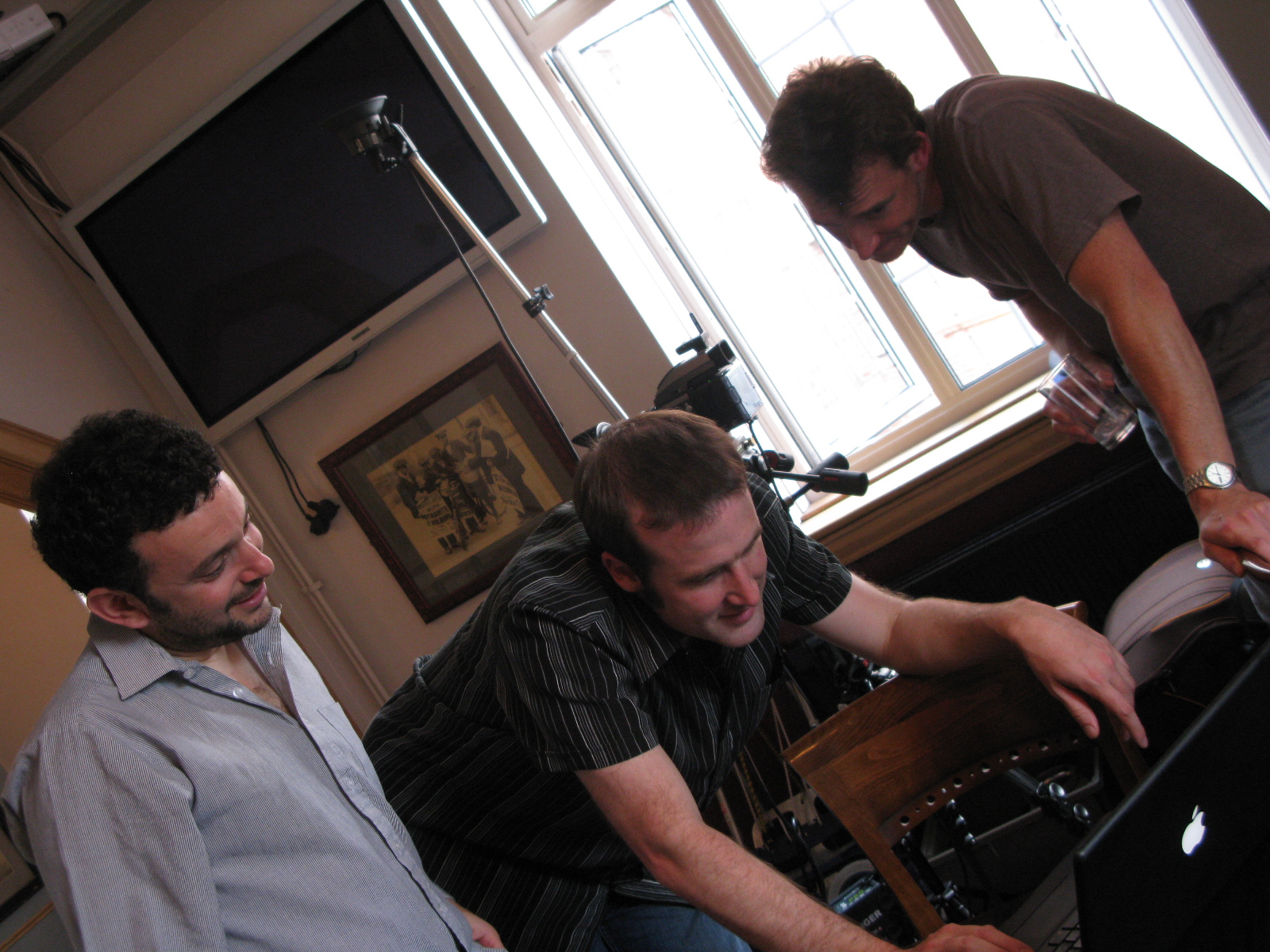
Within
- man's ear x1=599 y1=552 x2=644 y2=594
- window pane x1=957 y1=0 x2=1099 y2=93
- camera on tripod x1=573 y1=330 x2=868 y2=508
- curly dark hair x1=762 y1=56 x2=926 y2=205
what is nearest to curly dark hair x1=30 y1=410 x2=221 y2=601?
man's ear x1=599 y1=552 x2=644 y2=594

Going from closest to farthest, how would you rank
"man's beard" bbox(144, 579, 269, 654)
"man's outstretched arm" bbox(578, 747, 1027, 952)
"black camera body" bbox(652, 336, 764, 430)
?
1. "man's outstretched arm" bbox(578, 747, 1027, 952)
2. "man's beard" bbox(144, 579, 269, 654)
3. "black camera body" bbox(652, 336, 764, 430)

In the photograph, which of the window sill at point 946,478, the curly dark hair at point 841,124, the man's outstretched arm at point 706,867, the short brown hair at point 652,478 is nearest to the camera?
the man's outstretched arm at point 706,867

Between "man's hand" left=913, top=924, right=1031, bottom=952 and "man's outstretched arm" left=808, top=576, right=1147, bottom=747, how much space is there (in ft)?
0.96

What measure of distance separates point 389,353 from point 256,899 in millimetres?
1777

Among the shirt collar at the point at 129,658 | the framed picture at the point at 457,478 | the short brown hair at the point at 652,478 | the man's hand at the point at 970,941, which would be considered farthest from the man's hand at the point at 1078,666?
the framed picture at the point at 457,478

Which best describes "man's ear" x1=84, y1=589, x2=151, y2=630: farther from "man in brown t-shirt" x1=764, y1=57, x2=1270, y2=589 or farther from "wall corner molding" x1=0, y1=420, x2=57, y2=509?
"wall corner molding" x1=0, y1=420, x2=57, y2=509

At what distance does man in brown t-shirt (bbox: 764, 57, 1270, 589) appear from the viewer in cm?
116

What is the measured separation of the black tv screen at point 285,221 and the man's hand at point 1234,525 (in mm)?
1780

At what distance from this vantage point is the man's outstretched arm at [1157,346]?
3.69ft

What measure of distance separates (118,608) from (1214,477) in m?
1.43

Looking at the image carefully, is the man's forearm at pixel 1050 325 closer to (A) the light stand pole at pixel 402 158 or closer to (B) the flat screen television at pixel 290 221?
Answer: (A) the light stand pole at pixel 402 158

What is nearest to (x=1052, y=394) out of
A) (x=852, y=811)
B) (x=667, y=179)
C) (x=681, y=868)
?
(x=852, y=811)

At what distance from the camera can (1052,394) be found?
1460 mm

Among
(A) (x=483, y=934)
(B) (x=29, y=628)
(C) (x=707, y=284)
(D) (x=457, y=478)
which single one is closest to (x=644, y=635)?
(A) (x=483, y=934)
